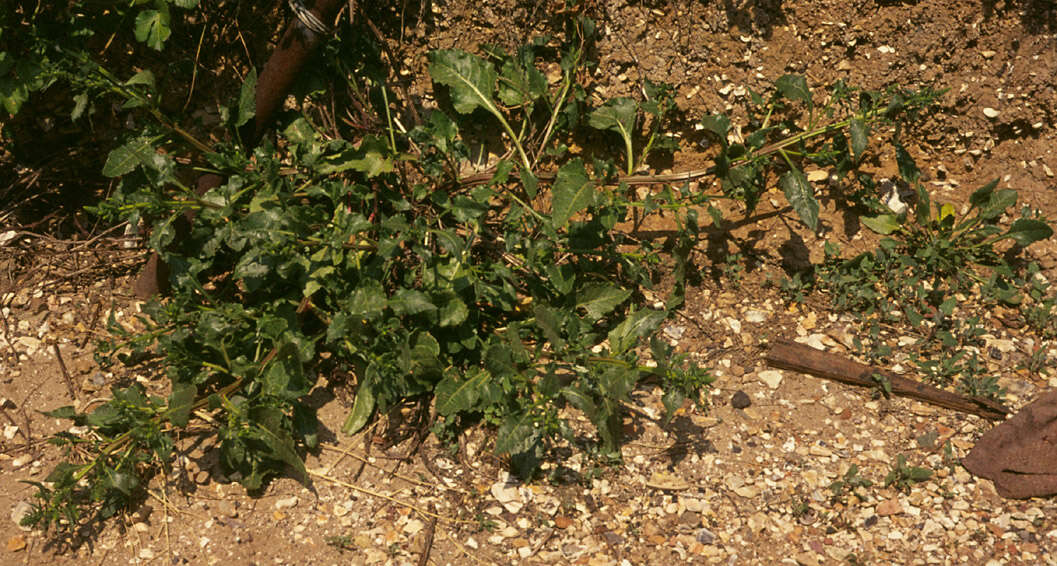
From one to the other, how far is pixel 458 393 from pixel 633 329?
24.0 inches

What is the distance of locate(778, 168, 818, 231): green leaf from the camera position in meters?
2.96

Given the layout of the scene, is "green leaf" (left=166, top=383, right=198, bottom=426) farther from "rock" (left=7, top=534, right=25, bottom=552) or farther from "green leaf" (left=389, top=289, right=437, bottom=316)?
"green leaf" (left=389, top=289, right=437, bottom=316)

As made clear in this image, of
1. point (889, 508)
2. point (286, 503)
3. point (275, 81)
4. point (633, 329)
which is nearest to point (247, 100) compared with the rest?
point (275, 81)

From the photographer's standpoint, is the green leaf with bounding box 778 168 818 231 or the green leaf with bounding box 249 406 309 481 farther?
the green leaf with bounding box 778 168 818 231

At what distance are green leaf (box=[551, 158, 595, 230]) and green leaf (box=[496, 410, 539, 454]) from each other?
61 cm

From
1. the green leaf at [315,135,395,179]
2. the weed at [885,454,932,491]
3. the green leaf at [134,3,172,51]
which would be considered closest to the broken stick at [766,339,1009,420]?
the weed at [885,454,932,491]

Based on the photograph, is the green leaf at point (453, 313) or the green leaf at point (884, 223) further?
the green leaf at point (884, 223)

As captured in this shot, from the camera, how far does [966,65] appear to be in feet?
10.5

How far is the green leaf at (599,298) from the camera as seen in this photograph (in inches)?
117

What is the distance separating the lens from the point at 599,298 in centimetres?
297

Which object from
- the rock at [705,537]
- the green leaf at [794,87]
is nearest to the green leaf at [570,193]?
the green leaf at [794,87]

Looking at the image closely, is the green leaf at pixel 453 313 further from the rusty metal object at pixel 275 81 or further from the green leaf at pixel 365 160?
the rusty metal object at pixel 275 81

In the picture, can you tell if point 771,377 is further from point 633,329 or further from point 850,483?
point 633,329

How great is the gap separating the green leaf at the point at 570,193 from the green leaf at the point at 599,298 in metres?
0.31
